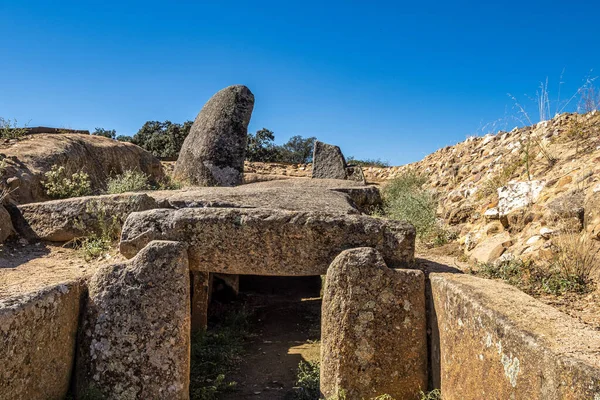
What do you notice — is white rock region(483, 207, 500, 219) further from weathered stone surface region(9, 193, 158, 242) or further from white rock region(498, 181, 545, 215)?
weathered stone surface region(9, 193, 158, 242)

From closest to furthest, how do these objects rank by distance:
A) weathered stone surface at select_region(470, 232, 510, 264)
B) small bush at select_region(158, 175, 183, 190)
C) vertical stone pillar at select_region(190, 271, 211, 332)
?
weathered stone surface at select_region(470, 232, 510, 264)
vertical stone pillar at select_region(190, 271, 211, 332)
small bush at select_region(158, 175, 183, 190)

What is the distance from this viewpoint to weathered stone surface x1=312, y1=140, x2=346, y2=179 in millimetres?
11797

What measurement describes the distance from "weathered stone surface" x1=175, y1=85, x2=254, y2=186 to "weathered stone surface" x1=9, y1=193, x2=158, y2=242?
13.3ft

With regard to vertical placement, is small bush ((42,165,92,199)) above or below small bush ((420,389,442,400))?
above

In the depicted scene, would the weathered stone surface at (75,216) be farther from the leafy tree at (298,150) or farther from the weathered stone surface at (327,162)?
the leafy tree at (298,150)

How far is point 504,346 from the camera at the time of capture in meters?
2.46

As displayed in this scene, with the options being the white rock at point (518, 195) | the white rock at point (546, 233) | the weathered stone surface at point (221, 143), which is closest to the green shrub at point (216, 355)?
the white rock at point (546, 233)

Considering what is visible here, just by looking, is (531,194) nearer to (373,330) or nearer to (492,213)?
(492,213)

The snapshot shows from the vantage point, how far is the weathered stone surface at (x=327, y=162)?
464 inches

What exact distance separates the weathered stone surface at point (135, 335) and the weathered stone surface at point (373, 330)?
3.54 ft

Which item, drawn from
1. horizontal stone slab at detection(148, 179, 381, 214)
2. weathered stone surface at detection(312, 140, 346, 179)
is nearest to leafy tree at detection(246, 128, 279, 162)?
weathered stone surface at detection(312, 140, 346, 179)

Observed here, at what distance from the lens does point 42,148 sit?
6633 millimetres

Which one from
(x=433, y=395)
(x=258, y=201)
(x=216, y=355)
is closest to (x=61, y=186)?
(x=258, y=201)

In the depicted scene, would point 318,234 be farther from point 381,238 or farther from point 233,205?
point 233,205
